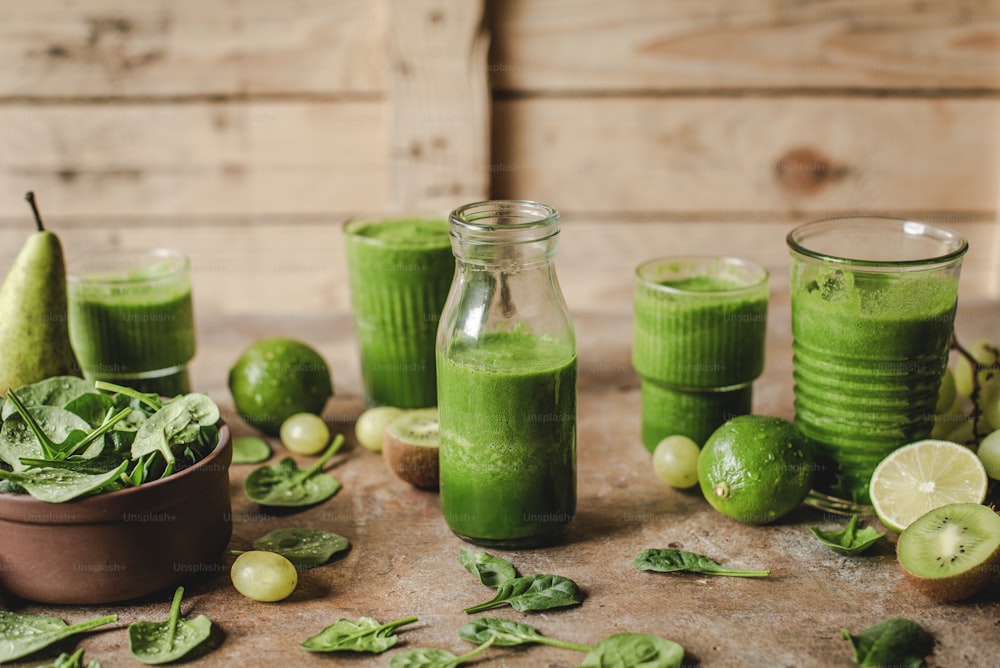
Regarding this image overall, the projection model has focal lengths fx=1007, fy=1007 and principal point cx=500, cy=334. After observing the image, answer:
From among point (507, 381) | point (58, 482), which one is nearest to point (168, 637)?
point (58, 482)

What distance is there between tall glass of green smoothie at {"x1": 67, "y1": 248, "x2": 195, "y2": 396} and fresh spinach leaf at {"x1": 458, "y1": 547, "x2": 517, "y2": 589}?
61 centimetres

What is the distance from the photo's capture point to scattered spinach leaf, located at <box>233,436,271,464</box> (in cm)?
143

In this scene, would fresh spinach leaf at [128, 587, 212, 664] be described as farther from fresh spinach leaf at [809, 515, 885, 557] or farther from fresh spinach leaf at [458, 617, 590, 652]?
fresh spinach leaf at [809, 515, 885, 557]

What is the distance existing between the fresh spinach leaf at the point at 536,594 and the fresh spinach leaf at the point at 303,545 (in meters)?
0.21

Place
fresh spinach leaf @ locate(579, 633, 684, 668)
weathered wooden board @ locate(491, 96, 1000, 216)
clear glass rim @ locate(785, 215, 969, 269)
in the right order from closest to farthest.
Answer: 1. fresh spinach leaf @ locate(579, 633, 684, 668)
2. clear glass rim @ locate(785, 215, 969, 269)
3. weathered wooden board @ locate(491, 96, 1000, 216)

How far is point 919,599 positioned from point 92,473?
88 centimetres

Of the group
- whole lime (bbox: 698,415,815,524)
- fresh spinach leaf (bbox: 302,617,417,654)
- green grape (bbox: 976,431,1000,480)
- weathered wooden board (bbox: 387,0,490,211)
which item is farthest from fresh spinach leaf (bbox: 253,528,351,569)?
weathered wooden board (bbox: 387,0,490,211)

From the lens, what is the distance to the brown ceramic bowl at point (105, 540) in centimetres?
101

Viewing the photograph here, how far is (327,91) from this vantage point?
2193 millimetres

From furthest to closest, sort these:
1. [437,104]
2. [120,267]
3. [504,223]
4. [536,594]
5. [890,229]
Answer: [437,104] < [120,267] < [890,229] < [504,223] < [536,594]

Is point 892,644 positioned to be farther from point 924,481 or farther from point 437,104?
point 437,104

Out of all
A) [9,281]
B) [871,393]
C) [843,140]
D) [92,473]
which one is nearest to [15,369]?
[9,281]

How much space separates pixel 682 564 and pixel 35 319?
886 millimetres

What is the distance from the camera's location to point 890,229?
130cm
